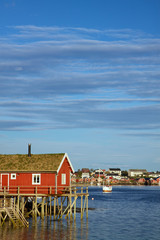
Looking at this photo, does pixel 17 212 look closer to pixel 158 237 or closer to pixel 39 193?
pixel 39 193

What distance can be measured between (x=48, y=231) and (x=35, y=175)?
25.9 ft

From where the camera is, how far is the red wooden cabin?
176 ft

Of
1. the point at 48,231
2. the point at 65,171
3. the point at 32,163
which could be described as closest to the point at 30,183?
the point at 32,163

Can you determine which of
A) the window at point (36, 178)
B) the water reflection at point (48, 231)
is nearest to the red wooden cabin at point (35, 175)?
the window at point (36, 178)

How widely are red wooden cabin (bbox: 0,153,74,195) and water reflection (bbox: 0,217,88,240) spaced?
13.3ft

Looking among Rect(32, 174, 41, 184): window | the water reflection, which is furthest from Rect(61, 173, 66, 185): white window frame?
the water reflection

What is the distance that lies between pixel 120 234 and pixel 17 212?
12260 millimetres

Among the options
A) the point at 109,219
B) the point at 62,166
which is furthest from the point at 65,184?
the point at 109,219

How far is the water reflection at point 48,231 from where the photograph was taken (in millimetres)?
45544

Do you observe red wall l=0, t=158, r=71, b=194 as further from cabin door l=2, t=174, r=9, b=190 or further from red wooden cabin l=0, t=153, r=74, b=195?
cabin door l=2, t=174, r=9, b=190

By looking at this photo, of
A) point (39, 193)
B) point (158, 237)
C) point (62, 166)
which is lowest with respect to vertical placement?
point (158, 237)

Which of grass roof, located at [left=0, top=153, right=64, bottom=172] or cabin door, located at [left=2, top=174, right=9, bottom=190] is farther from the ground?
grass roof, located at [left=0, top=153, right=64, bottom=172]

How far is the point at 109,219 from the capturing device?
211 ft

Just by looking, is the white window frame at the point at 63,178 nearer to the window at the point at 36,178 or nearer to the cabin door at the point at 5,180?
the window at the point at 36,178
